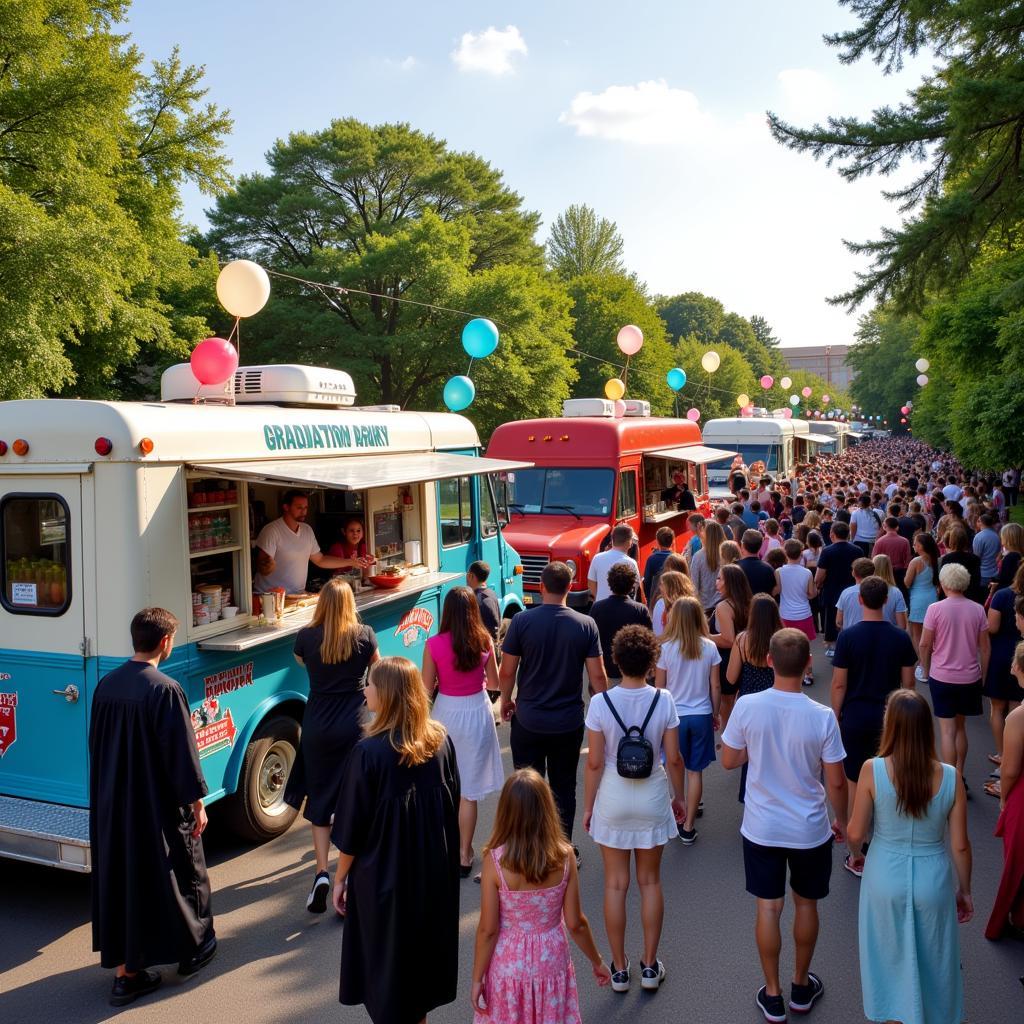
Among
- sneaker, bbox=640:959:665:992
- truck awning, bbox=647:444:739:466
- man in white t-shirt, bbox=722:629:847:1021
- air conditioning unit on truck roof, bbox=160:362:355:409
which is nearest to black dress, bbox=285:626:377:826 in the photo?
sneaker, bbox=640:959:665:992

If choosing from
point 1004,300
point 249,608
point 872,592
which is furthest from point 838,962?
point 1004,300

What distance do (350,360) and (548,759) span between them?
80.0 feet

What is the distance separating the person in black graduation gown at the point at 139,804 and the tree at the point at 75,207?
492 inches

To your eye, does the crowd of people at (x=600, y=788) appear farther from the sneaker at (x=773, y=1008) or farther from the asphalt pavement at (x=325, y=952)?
the asphalt pavement at (x=325, y=952)

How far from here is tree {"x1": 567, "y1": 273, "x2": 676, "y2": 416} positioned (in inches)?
1809

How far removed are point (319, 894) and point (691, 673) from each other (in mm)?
2654

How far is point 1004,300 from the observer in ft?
34.1

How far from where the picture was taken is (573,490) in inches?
510

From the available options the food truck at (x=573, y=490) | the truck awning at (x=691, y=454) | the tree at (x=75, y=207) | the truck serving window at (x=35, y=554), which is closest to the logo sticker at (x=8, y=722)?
the truck serving window at (x=35, y=554)

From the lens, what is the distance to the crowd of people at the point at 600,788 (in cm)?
350

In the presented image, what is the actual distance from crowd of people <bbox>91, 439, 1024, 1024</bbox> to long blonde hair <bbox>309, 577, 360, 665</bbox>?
1cm

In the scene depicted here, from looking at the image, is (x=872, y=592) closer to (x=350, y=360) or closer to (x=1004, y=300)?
(x=1004, y=300)

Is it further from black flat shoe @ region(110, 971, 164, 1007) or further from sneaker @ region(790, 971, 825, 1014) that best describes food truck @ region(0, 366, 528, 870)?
sneaker @ region(790, 971, 825, 1014)

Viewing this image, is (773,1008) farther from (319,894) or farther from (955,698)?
(955,698)
